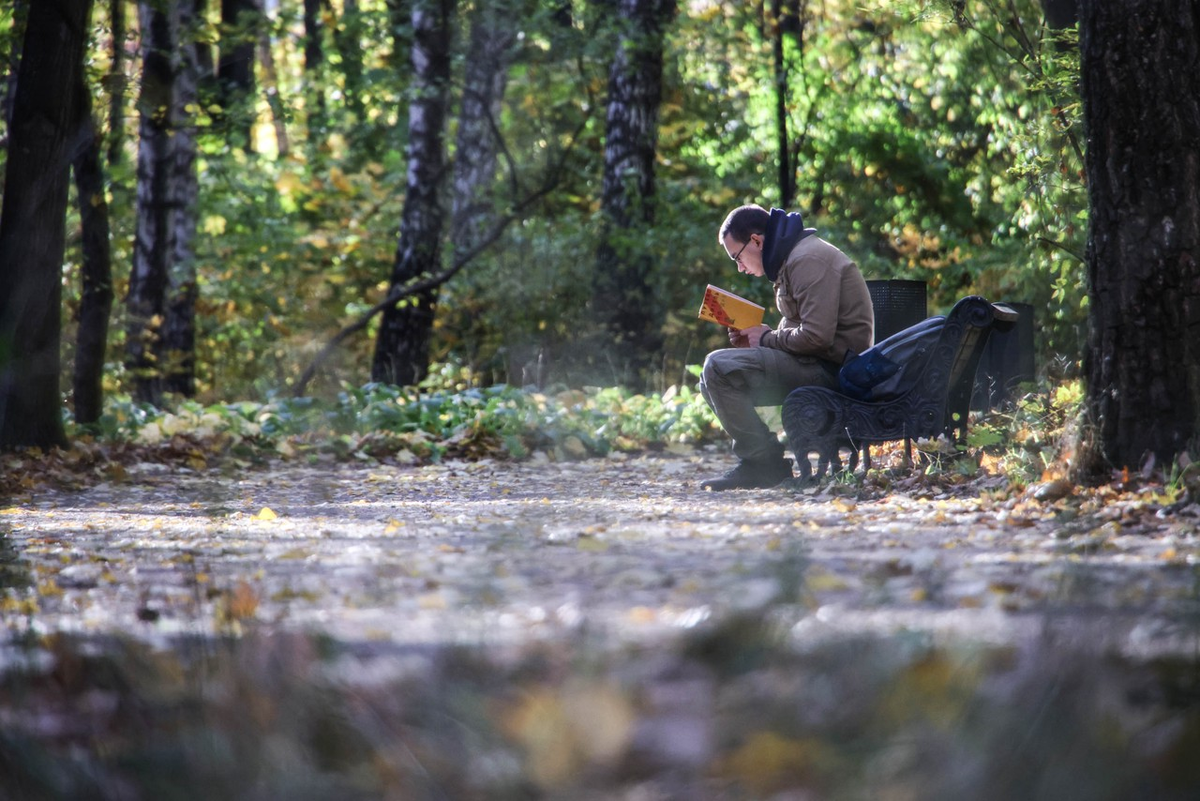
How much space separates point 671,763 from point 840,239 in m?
14.2

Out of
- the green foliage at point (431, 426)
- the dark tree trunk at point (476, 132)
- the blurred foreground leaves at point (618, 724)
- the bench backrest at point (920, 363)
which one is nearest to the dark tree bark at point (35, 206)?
the green foliage at point (431, 426)

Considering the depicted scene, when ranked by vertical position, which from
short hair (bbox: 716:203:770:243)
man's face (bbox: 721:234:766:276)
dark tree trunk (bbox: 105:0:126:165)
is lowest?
man's face (bbox: 721:234:766:276)

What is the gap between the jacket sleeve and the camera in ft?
23.9

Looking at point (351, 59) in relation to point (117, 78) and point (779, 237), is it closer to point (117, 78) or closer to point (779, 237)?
point (117, 78)

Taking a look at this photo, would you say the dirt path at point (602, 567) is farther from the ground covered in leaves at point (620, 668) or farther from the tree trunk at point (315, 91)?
the tree trunk at point (315, 91)

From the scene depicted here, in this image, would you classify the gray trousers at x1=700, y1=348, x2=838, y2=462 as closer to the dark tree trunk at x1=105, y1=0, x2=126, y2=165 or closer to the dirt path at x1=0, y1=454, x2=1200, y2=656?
the dirt path at x1=0, y1=454, x2=1200, y2=656

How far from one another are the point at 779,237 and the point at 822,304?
0.45 m

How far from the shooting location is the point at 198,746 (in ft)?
7.39

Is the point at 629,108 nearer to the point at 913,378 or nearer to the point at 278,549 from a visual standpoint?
the point at 913,378

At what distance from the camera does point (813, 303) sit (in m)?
7.31

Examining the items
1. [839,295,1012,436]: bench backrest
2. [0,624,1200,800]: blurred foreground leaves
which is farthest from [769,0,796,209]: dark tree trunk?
[0,624,1200,800]: blurred foreground leaves

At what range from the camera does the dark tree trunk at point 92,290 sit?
12.0 meters

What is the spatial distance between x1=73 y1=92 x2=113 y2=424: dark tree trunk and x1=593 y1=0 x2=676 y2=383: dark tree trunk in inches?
218

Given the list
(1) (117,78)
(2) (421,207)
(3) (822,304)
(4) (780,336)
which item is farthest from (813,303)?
(2) (421,207)
